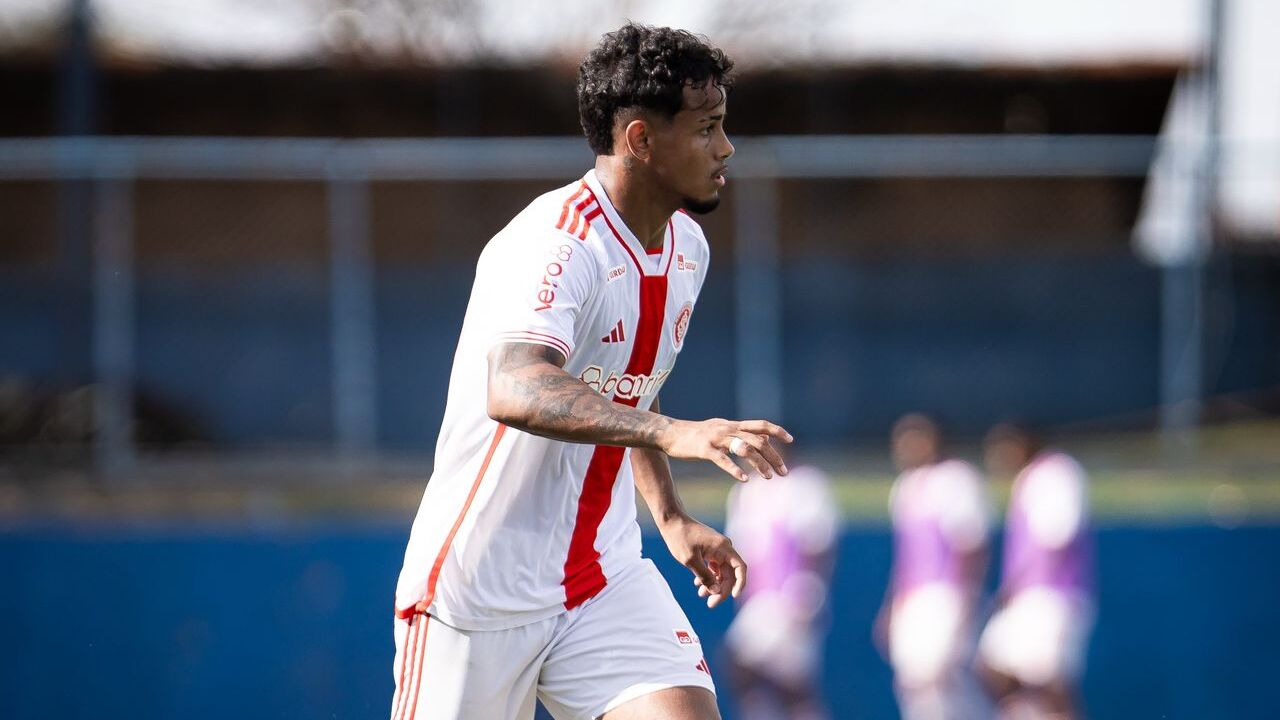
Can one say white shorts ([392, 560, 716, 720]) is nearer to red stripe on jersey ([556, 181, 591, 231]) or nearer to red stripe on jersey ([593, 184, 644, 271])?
red stripe on jersey ([593, 184, 644, 271])

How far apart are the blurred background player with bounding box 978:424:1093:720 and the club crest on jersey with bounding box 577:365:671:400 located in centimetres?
528

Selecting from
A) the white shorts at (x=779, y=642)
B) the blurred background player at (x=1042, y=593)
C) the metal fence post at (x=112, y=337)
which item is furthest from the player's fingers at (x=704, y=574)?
the metal fence post at (x=112, y=337)

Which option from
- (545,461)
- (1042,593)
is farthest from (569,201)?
(1042,593)

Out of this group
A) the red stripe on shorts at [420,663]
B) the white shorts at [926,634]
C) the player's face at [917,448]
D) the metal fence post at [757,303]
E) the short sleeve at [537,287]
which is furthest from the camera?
the metal fence post at [757,303]

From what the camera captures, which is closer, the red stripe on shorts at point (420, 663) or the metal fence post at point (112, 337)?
the red stripe on shorts at point (420, 663)

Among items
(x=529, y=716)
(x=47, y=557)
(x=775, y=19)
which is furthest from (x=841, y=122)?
(x=529, y=716)

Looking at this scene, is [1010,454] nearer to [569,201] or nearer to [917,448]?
[917,448]

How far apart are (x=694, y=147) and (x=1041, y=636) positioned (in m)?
5.85

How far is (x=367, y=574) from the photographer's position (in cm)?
830

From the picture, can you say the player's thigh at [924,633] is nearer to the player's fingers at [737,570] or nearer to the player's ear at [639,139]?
the player's fingers at [737,570]

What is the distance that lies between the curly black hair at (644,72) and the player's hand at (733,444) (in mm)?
1087

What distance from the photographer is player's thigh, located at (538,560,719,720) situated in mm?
3600

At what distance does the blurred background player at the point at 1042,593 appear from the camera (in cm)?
838

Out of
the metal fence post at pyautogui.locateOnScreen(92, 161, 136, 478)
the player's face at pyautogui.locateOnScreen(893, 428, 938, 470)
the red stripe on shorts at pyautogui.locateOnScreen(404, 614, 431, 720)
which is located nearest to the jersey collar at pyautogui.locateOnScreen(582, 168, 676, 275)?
the red stripe on shorts at pyautogui.locateOnScreen(404, 614, 431, 720)
